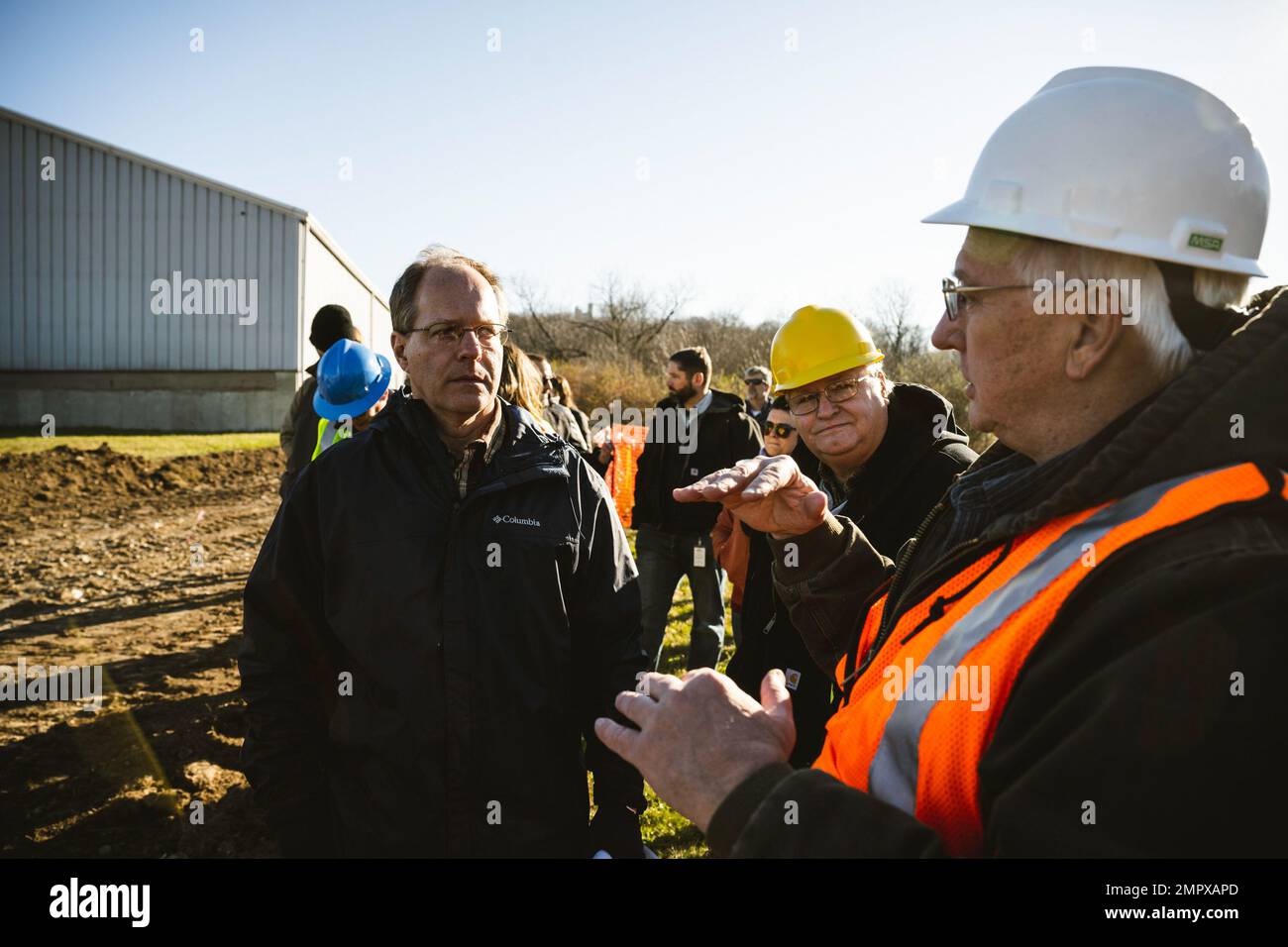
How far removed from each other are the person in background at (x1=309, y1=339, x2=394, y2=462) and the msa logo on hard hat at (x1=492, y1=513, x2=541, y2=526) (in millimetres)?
2443

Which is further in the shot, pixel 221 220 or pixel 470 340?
pixel 221 220

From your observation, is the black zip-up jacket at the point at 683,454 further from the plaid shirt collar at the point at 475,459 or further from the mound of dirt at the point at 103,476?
the mound of dirt at the point at 103,476

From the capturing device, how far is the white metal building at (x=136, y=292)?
23719 millimetres

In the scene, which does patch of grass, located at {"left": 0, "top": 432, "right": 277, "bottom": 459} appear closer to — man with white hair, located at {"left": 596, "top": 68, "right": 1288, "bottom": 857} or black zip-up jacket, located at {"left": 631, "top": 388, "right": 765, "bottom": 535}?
black zip-up jacket, located at {"left": 631, "top": 388, "right": 765, "bottom": 535}

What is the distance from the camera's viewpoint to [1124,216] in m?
1.37

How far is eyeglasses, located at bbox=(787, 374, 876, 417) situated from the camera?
3.22 metres

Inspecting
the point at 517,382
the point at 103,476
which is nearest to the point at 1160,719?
the point at 517,382

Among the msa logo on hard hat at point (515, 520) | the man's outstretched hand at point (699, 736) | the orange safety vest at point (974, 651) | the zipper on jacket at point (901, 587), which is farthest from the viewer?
the msa logo on hard hat at point (515, 520)

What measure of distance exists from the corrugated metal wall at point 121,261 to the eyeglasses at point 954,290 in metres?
26.0

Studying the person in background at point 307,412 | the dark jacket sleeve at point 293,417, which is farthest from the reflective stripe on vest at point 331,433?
the dark jacket sleeve at point 293,417

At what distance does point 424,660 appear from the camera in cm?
231

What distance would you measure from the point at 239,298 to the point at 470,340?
25067 mm

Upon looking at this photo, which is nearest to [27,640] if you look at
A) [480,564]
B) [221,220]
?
[480,564]
